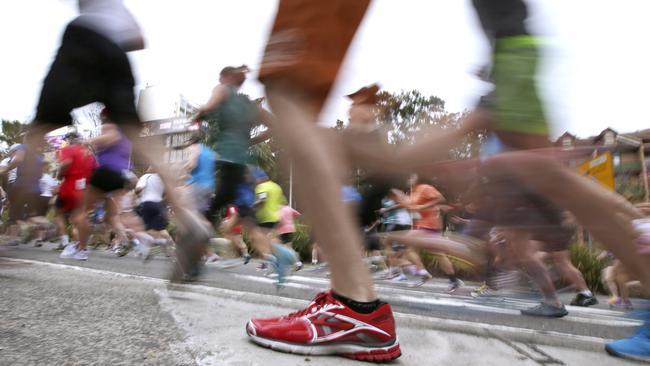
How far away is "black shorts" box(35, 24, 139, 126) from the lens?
246cm

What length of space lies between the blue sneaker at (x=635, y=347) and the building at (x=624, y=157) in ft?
2.39

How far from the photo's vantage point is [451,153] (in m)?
2.25

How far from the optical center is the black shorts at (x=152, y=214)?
7.21m

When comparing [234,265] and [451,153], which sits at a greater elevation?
[451,153]

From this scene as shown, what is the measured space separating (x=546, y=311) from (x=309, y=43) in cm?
272

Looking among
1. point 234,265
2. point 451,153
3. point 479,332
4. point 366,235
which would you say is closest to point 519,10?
point 451,153

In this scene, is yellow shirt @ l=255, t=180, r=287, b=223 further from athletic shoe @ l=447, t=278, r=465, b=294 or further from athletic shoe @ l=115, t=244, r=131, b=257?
athletic shoe @ l=447, t=278, r=465, b=294

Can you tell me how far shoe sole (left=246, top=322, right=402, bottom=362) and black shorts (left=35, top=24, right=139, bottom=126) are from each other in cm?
199

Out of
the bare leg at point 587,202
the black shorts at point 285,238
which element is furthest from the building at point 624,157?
the black shorts at point 285,238

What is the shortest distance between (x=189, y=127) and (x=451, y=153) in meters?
2.46

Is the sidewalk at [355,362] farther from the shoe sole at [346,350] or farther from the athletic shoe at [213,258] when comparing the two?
the athletic shoe at [213,258]

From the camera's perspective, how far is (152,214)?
7.24 metres

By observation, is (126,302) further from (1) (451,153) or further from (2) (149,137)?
(1) (451,153)

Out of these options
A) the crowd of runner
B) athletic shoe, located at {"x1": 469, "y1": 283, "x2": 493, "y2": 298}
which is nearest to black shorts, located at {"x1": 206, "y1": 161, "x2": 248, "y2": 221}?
the crowd of runner
